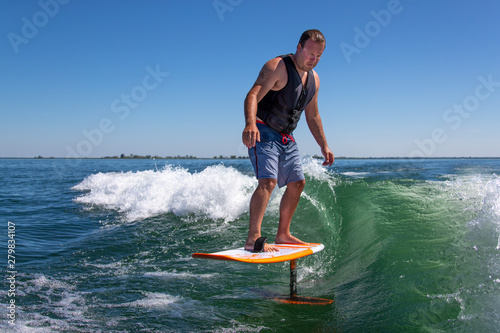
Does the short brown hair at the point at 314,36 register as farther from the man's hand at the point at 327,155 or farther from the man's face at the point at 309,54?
the man's hand at the point at 327,155

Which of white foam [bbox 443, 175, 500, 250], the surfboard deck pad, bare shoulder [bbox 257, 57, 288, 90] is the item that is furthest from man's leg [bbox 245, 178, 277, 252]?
white foam [bbox 443, 175, 500, 250]

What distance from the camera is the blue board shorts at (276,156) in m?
3.64

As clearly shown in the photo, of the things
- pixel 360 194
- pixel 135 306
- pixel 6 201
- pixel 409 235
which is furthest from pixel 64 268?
pixel 6 201

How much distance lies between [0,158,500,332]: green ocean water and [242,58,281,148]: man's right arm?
188cm

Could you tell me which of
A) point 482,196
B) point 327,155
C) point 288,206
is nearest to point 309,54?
point 327,155

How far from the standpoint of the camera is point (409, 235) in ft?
15.9

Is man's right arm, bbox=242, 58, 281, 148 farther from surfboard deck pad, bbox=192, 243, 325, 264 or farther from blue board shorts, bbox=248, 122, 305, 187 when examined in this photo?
surfboard deck pad, bbox=192, 243, 325, 264

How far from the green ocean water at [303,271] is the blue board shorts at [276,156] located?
4.51 ft

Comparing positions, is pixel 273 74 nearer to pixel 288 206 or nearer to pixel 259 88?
pixel 259 88

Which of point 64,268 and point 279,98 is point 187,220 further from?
point 279,98

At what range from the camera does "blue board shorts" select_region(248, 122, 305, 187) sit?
3.64 meters

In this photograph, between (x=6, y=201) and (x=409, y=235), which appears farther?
(x=6, y=201)

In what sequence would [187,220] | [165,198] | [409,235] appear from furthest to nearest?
1. [165,198]
2. [187,220]
3. [409,235]

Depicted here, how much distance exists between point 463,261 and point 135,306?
11.6 ft
